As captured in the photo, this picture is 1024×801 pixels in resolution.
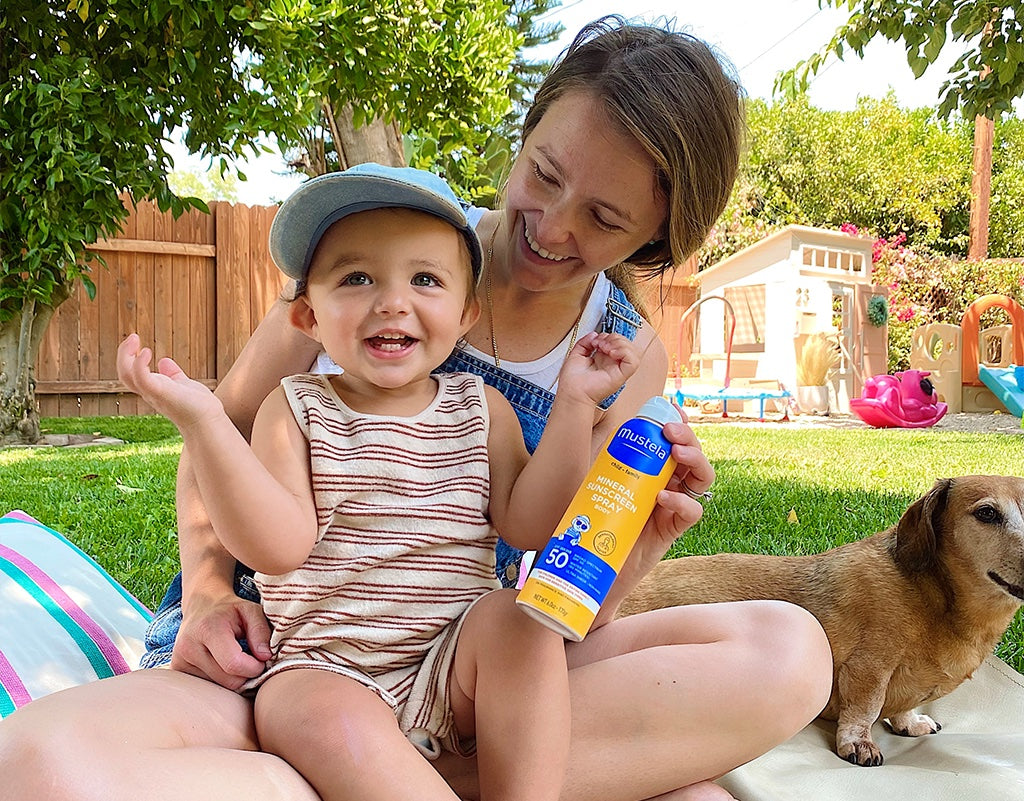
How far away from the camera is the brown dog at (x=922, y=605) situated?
2096mm

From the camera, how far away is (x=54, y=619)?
2.09 m

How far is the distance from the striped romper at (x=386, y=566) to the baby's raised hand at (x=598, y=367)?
194 millimetres

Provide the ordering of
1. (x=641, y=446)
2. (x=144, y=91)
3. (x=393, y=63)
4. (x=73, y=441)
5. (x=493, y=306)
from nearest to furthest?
(x=641, y=446) < (x=493, y=306) < (x=144, y=91) < (x=393, y=63) < (x=73, y=441)

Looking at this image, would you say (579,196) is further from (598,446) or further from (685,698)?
(685,698)

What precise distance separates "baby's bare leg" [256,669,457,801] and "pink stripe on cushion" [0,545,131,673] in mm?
936

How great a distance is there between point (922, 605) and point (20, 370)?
6.31 m

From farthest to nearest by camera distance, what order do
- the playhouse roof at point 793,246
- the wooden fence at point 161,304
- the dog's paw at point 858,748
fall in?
1. the playhouse roof at point 793,246
2. the wooden fence at point 161,304
3. the dog's paw at point 858,748

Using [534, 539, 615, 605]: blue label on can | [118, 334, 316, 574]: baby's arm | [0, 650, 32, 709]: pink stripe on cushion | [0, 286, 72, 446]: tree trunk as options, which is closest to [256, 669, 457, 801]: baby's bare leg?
[118, 334, 316, 574]: baby's arm

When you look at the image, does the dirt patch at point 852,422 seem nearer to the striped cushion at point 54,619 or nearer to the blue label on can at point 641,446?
the striped cushion at point 54,619

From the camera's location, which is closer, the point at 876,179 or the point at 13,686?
the point at 13,686

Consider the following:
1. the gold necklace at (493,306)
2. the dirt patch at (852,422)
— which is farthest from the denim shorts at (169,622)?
the dirt patch at (852,422)

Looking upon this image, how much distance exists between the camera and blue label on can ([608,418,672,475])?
127 centimetres

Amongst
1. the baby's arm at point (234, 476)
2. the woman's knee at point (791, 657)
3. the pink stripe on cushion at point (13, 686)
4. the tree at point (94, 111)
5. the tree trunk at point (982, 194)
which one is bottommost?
the pink stripe on cushion at point (13, 686)

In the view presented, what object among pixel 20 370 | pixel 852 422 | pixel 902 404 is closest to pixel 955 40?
pixel 20 370
